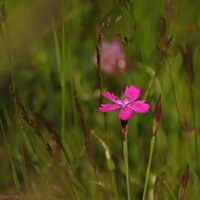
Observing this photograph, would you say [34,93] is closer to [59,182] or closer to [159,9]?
[59,182]

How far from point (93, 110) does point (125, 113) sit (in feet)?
1.28

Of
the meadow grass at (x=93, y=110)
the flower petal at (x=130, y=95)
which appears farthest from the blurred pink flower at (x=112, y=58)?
the flower petal at (x=130, y=95)

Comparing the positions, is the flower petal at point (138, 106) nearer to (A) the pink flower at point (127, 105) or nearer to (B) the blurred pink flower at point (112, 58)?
(A) the pink flower at point (127, 105)

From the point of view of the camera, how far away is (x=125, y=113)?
60 centimetres

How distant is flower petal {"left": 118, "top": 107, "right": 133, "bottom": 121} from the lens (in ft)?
1.94

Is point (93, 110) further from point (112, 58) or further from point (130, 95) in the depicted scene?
point (130, 95)

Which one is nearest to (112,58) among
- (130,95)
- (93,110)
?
(93,110)

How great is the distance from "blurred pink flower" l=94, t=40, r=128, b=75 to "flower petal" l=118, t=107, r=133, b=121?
44 cm

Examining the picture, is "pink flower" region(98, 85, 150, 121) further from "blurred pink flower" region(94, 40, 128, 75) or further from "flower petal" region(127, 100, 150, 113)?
"blurred pink flower" region(94, 40, 128, 75)

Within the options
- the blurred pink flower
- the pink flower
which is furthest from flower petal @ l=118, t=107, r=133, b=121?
the blurred pink flower

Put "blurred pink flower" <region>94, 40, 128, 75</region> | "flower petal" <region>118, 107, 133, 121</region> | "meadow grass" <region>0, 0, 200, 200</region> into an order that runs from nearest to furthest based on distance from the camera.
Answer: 1. "flower petal" <region>118, 107, 133, 121</region>
2. "meadow grass" <region>0, 0, 200, 200</region>
3. "blurred pink flower" <region>94, 40, 128, 75</region>

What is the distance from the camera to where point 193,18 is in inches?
43.3

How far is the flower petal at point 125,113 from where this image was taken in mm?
593

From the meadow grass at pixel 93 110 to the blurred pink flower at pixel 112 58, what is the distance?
2 centimetres
